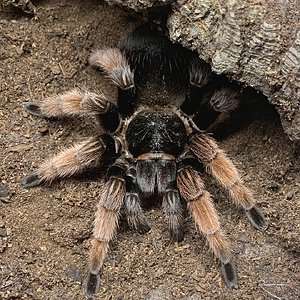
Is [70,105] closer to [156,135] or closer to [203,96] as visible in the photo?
[156,135]

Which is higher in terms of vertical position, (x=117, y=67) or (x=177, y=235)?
(x=117, y=67)

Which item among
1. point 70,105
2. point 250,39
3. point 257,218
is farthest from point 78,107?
point 257,218

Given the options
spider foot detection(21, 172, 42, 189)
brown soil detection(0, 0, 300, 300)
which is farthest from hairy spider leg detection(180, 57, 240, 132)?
spider foot detection(21, 172, 42, 189)

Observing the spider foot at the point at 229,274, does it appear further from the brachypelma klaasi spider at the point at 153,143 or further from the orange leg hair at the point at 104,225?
the orange leg hair at the point at 104,225

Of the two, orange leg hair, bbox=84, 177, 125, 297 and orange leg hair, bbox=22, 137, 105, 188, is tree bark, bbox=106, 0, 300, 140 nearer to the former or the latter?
orange leg hair, bbox=22, 137, 105, 188

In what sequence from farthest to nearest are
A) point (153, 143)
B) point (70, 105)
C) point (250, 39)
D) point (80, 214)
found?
→ point (70, 105), point (153, 143), point (80, 214), point (250, 39)

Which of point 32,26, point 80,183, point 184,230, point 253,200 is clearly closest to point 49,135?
point 80,183

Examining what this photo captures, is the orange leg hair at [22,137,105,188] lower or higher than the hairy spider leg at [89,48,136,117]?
lower
